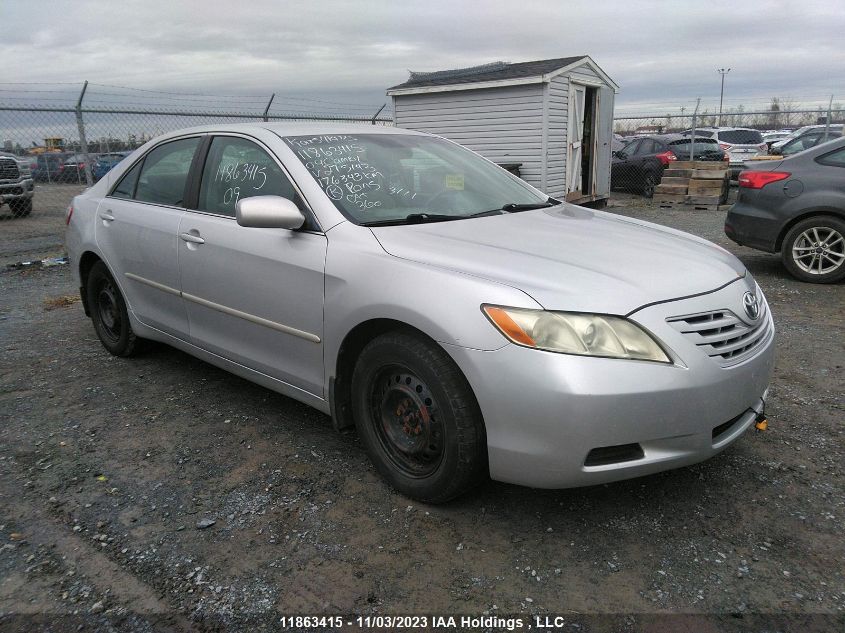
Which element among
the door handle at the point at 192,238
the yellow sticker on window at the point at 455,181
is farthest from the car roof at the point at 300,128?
the door handle at the point at 192,238

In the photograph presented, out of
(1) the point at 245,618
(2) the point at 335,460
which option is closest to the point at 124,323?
(2) the point at 335,460

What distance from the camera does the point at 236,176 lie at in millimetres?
3576

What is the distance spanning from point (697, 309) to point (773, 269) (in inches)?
231

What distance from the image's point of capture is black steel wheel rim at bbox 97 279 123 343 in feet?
15.0

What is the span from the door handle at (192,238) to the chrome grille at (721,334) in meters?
2.46

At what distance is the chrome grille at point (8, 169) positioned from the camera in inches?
505

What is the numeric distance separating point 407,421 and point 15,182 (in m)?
13.5

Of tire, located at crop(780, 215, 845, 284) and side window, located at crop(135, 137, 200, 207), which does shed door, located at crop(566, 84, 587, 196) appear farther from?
side window, located at crop(135, 137, 200, 207)

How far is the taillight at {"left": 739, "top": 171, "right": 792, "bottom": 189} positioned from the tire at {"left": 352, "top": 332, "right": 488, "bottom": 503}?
5750mm

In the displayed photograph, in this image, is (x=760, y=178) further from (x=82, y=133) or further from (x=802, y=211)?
(x=82, y=133)

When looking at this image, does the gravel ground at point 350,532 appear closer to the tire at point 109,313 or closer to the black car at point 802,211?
the tire at point 109,313

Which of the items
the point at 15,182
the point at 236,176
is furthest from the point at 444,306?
the point at 15,182

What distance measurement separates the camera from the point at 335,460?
3260 mm

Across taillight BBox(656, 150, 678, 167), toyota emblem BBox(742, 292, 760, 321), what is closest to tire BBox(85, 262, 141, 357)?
toyota emblem BBox(742, 292, 760, 321)
